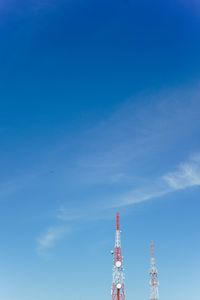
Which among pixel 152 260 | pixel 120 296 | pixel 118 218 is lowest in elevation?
pixel 120 296

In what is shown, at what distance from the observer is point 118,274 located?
7612 cm

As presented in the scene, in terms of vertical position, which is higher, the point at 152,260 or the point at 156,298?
the point at 152,260

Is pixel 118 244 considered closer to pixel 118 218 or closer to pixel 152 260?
pixel 118 218

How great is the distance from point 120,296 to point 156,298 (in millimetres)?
10004

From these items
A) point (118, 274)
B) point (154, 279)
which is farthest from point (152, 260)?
point (118, 274)

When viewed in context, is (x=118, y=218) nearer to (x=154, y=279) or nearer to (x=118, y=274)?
(x=118, y=274)

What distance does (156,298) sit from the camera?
81.0 meters

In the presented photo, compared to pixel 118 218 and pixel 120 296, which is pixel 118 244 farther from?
pixel 120 296

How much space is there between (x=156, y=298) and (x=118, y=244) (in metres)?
15.3

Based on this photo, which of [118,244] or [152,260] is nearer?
[118,244]

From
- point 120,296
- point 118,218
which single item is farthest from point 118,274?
point 118,218

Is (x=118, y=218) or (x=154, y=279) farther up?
(x=118, y=218)

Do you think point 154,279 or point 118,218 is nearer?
point 118,218

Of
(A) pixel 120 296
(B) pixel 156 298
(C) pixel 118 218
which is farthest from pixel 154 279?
(C) pixel 118 218
